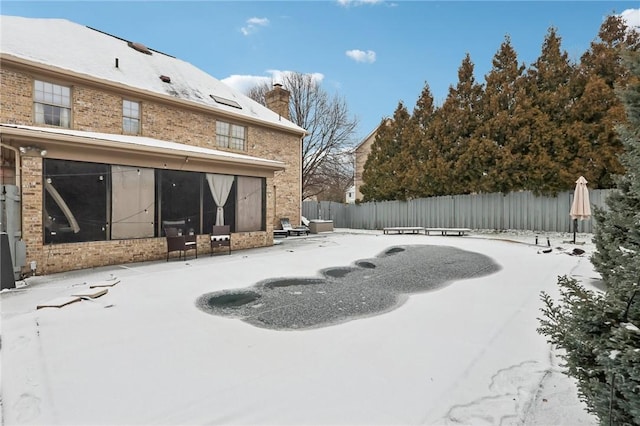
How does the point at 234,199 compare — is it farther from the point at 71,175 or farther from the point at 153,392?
the point at 153,392

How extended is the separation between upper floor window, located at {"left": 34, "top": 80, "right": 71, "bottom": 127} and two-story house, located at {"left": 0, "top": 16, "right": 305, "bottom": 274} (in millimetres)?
30

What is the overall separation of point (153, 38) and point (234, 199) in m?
11.4

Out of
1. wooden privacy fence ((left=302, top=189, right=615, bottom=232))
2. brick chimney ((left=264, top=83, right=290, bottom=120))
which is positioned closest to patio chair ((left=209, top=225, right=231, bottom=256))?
brick chimney ((left=264, top=83, right=290, bottom=120))

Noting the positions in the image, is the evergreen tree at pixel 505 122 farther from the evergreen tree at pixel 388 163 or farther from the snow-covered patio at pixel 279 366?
the snow-covered patio at pixel 279 366

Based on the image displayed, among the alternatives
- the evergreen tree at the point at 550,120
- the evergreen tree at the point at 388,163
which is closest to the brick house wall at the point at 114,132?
the evergreen tree at the point at 388,163

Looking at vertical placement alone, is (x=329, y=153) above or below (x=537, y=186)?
above

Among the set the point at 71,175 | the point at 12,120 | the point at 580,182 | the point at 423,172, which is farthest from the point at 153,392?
the point at 423,172

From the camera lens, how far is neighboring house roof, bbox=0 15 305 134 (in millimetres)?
10164

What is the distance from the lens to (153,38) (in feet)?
53.9

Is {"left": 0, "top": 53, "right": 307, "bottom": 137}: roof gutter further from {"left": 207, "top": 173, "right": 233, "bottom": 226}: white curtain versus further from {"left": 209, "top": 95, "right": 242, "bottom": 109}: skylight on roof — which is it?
{"left": 207, "top": 173, "right": 233, "bottom": 226}: white curtain

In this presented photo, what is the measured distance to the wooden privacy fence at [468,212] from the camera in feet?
44.3

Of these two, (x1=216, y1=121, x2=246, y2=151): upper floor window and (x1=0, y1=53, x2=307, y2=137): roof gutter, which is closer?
(x1=0, y1=53, x2=307, y2=137): roof gutter

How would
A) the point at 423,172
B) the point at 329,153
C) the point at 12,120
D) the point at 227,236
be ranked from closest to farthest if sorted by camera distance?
1. the point at 12,120
2. the point at 227,236
3. the point at 423,172
4. the point at 329,153

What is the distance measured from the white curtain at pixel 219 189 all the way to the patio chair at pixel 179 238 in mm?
1180
